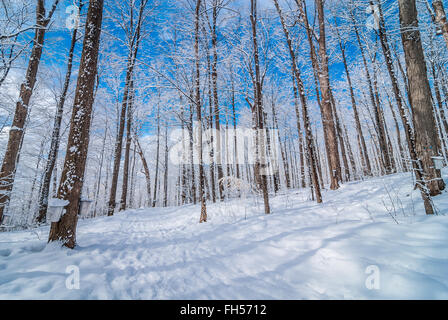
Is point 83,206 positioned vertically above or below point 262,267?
above

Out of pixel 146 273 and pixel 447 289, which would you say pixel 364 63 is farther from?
pixel 146 273

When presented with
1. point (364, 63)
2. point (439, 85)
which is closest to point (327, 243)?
point (364, 63)

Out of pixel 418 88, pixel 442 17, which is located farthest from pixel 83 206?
pixel 442 17

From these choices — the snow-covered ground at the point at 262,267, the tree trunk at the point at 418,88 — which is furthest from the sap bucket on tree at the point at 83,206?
the tree trunk at the point at 418,88

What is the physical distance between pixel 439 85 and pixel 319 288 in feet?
59.9

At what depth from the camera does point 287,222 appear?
4047 mm

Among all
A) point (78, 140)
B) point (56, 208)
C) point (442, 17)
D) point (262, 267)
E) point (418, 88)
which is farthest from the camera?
point (442, 17)

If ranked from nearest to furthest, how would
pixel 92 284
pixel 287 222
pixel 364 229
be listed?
pixel 92 284
pixel 364 229
pixel 287 222

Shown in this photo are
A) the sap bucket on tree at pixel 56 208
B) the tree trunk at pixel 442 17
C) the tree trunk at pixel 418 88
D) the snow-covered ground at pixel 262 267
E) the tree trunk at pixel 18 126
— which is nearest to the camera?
the snow-covered ground at pixel 262 267

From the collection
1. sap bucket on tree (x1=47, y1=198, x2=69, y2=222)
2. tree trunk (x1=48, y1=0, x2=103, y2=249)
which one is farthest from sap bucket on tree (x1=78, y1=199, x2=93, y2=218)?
sap bucket on tree (x1=47, y1=198, x2=69, y2=222)

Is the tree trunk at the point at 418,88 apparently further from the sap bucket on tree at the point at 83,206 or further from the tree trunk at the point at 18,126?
the tree trunk at the point at 18,126

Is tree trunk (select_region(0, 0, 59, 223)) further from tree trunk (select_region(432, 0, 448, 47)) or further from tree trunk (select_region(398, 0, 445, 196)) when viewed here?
tree trunk (select_region(432, 0, 448, 47))

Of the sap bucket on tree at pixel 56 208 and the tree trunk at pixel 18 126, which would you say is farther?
the tree trunk at pixel 18 126

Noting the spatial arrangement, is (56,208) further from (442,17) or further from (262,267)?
(442,17)
